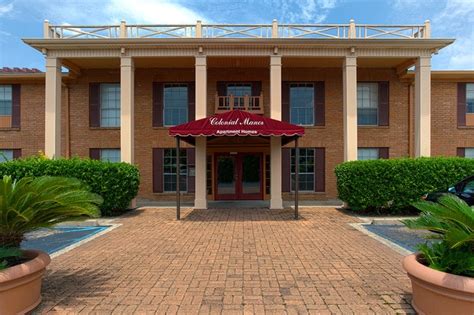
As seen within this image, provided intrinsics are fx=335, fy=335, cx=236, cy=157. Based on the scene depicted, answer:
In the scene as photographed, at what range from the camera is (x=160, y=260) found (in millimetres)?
6688

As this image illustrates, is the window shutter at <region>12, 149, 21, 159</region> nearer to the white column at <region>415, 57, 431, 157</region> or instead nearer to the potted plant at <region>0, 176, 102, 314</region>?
the potted plant at <region>0, 176, 102, 314</region>

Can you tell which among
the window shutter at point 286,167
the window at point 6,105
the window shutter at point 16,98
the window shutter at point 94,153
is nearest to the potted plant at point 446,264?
the window shutter at point 286,167

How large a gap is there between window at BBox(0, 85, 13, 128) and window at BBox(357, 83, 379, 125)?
1856 centimetres

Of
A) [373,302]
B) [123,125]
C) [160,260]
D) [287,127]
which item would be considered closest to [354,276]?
[373,302]

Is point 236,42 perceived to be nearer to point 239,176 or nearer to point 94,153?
point 239,176

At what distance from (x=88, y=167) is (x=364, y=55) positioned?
40.4 feet

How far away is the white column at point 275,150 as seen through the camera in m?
14.0

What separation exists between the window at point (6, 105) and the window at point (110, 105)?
4877 millimetres

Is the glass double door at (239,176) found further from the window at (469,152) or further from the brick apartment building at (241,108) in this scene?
the window at (469,152)

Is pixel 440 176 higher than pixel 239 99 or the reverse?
the reverse

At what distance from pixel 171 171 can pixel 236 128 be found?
24.6 feet

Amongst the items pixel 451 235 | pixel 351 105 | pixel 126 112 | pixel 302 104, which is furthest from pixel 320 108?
pixel 451 235

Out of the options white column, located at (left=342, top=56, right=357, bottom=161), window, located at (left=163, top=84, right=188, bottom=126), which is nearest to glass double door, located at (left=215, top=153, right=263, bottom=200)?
window, located at (left=163, top=84, right=188, bottom=126)

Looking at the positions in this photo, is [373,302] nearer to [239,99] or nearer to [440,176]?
[440,176]
